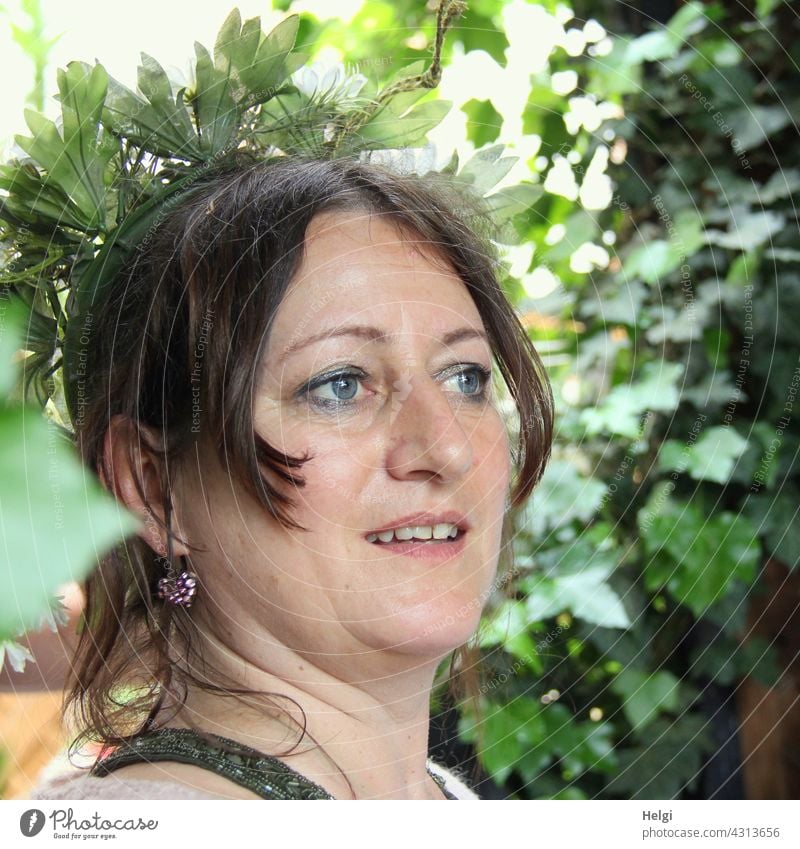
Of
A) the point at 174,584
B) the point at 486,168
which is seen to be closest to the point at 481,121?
the point at 486,168

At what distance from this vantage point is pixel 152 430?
1.91 ft

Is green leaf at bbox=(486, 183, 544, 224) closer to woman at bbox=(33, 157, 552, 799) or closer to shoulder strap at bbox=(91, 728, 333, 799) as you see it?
woman at bbox=(33, 157, 552, 799)

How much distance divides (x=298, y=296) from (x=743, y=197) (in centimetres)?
56

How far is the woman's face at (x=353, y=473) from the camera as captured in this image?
58 centimetres

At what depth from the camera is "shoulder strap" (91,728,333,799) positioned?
542 millimetres

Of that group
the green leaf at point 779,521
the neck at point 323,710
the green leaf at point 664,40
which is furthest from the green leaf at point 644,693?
the green leaf at point 664,40

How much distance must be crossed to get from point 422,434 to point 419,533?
6 cm

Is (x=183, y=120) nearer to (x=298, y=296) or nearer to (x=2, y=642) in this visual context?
(x=298, y=296)

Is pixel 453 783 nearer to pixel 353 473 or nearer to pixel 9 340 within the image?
pixel 353 473

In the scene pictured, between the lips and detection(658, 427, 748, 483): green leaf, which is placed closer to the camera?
the lips

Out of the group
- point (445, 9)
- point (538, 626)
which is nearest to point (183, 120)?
point (445, 9)

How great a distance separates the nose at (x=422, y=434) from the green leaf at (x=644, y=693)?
1.33 ft

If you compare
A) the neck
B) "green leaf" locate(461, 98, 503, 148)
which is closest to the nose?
the neck

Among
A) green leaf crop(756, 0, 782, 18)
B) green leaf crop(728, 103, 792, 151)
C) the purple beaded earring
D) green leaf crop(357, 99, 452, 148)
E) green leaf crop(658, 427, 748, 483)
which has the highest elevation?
green leaf crop(756, 0, 782, 18)
